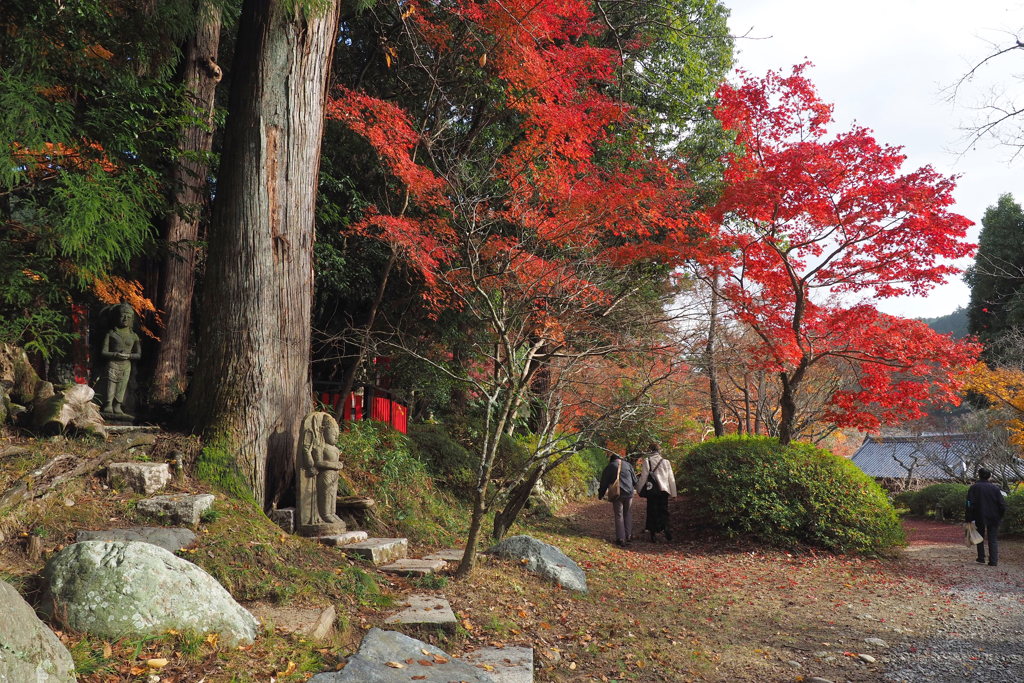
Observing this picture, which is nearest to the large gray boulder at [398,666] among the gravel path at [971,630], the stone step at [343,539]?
the stone step at [343,539]

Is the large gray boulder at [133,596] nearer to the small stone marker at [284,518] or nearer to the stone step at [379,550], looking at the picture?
the stone step at [379,550]

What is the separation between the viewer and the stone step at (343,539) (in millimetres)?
6074

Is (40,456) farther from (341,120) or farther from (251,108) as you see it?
(341,120)

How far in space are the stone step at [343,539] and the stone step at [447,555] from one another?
732 millimetres

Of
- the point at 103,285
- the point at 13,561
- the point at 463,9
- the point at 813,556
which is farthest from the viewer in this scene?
the point at 463,9

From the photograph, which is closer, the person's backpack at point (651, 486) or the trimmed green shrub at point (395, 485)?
the trimmed green shrub at point (395, 485)

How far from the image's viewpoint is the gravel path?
5.08 metres

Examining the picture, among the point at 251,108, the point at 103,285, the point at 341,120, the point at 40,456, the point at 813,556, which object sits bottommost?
the point at 813,556

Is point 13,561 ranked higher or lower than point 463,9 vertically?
lower

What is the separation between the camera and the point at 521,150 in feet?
38.4

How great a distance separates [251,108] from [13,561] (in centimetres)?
451

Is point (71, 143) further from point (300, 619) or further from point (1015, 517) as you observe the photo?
point (1015, 517)

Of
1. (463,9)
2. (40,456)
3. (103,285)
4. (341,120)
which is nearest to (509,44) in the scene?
(463,9)

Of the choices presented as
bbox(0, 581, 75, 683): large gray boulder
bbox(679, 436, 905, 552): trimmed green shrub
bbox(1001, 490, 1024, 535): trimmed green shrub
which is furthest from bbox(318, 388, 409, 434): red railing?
bbox(1001, 490, 1024, 535): trimmed green shrub
